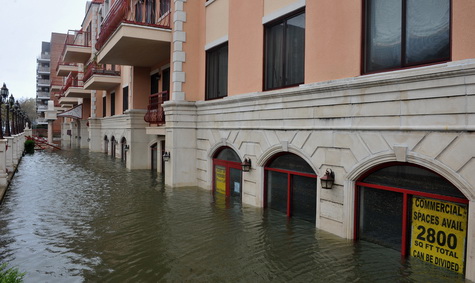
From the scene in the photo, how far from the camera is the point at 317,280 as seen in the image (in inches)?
227

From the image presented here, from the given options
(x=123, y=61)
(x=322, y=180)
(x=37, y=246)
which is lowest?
(x=37, y=246)

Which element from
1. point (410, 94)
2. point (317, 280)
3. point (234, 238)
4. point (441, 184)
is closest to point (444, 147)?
point (441, 184)

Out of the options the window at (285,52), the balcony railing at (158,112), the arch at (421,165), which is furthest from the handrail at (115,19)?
the arch at (421,165)

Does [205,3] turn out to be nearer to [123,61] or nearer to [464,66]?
[123,61]

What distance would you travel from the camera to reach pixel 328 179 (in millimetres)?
7930

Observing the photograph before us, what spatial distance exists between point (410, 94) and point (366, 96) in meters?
0.97

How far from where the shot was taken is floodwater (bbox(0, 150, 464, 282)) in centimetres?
602

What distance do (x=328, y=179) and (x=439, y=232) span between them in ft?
7.77

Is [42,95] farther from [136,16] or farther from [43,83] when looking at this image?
[136,16]

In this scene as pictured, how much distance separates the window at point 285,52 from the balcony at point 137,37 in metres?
5.73

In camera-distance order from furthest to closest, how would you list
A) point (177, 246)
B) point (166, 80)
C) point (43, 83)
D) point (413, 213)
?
point (43, 83) < point (166, 80) < point (177, 246) < point (413, 213)

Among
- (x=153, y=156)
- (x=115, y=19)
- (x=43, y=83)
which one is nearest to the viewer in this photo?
(x=115, y=19)

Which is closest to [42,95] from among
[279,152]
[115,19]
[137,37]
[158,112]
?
[115,19]

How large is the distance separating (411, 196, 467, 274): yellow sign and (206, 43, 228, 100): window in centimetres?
804
